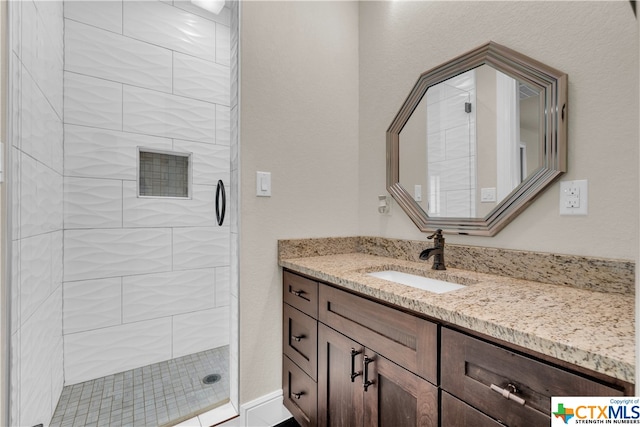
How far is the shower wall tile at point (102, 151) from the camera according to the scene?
1848 mm

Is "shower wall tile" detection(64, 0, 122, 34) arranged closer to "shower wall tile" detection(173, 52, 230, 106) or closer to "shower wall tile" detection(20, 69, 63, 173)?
"shower wall tile" detection(173, 52, 230, 106)

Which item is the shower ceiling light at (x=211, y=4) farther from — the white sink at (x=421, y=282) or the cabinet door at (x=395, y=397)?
the cabinet door at (x=395, y=397)

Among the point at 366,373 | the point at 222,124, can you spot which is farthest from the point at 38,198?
the point at 366,373

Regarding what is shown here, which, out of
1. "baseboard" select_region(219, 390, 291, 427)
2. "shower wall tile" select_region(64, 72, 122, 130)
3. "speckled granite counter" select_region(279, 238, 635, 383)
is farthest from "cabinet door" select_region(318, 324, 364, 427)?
"shower wall tile" select_region(64, 72, 122, 130)

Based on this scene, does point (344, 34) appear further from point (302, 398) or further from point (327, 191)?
point (302, 398)

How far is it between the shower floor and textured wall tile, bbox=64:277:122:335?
356mm

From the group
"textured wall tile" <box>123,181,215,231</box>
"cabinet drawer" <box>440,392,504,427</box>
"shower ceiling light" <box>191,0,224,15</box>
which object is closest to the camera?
"cabinet drawer" <box>440,392,504,427</box>

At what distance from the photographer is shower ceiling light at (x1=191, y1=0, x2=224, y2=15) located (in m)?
2.19

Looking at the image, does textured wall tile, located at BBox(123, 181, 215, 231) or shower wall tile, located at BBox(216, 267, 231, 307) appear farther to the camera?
shower wall tile, located at BBox(216, 267, 231, 307)

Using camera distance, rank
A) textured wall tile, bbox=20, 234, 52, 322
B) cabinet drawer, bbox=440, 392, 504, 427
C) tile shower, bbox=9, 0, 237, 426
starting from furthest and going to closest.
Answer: tile shower, bbox=9, 0, 237, 426 → textured wall tile, bbox=20, 234, 52, 322 → cabinet drawer, bbox=440, 392, 504, 427

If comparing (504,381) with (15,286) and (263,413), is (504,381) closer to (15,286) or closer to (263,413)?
(263,413)

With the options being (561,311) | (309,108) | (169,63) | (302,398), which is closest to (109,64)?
(169,63)

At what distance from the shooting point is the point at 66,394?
69.2 inches

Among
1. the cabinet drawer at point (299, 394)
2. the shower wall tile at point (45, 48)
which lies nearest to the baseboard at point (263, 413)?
the cabinet drawer at point (299, 394)
